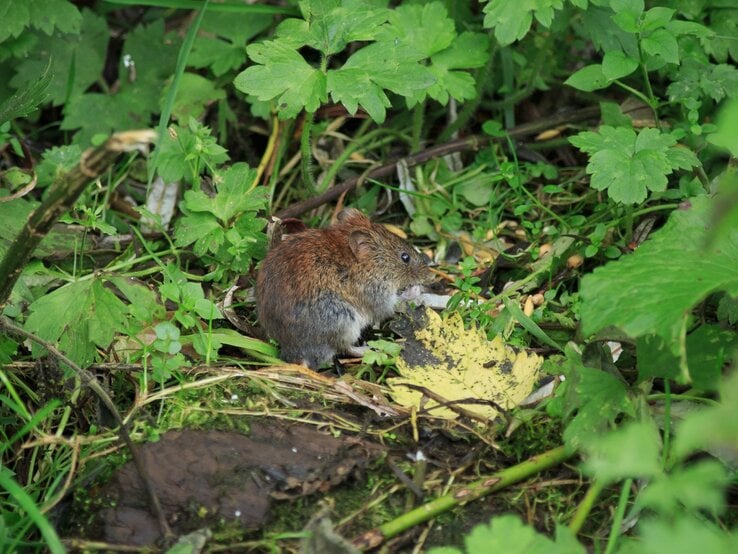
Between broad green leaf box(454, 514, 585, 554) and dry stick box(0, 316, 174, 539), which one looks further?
dry stick box(0, 316, 174, 539)

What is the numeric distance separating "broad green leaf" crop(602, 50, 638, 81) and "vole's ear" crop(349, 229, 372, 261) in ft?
4.49

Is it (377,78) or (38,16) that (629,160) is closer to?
(377,78)

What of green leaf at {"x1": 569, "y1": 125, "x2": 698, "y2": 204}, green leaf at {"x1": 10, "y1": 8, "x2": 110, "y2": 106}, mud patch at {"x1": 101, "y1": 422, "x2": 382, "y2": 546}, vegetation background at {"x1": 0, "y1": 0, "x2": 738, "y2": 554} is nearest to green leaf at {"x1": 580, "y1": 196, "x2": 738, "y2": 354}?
vegetation background at {"x1": 0, "y1": 0, "x2": 738, "y2": 554}

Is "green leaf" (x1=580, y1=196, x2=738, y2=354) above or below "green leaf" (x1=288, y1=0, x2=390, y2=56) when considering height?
below

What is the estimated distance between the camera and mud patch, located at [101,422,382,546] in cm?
321

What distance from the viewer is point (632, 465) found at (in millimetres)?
2277

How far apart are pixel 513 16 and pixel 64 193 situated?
2323 mm

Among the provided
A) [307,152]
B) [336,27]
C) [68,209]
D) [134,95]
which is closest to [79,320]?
[68,209]

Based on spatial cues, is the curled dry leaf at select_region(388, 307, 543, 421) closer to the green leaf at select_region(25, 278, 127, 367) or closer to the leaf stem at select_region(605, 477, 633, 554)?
the leaf stem at select_region(605, 477, 633, 554)

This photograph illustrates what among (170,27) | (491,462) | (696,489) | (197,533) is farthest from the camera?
(170,27)

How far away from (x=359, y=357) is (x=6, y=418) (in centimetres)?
154

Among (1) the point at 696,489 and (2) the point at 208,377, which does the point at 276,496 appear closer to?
(2) the point at 208,377

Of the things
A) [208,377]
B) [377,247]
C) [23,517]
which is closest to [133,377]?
[208,377]

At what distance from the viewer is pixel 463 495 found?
3.25m
